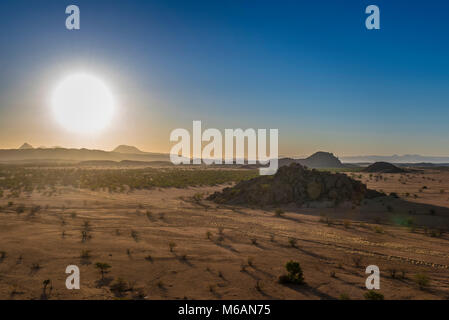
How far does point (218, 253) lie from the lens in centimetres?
948

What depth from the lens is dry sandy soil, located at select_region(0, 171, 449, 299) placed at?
6.80 metres

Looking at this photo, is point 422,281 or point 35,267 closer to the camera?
point 422,281

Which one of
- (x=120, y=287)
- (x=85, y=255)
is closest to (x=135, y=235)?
(x=85, y=255)

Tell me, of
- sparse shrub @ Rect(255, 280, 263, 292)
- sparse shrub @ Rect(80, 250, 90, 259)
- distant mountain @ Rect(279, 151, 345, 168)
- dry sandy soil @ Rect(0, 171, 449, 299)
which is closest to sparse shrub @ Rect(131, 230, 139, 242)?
dry sandy soil @ Rect(0, 171, 449, 299)

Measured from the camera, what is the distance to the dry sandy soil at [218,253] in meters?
6.80

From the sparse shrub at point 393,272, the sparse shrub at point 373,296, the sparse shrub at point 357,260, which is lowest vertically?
the sparse shrub at point 357,260

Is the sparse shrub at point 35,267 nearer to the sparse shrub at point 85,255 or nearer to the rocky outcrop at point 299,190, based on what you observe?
the sparse shrub at point 85,255

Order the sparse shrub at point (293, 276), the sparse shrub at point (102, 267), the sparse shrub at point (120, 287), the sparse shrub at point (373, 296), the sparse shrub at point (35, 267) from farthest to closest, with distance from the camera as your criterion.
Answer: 1. the sparse shrub at point (35, 267)
2. the sparse shrub at point (102, 267)
3. the sparse shrub at point (293, 276)
4. the sparse shrub at point (120, 287)
5. the sparse shrub at point (373, 296)

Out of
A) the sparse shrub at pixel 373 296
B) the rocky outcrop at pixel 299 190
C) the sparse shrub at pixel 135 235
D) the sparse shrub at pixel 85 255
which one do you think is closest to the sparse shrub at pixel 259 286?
the sparse shrub at pixel 373 296

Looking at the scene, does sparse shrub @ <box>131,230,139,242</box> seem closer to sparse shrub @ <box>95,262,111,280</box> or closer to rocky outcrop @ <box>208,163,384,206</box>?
sparse shrub @ <box>95,262,111,280</box>

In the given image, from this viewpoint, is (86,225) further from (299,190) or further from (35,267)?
(299,190)

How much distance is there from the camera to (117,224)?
13547 millimetres
